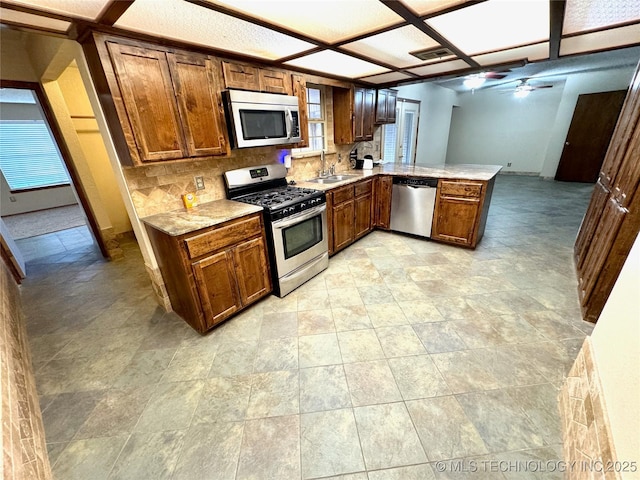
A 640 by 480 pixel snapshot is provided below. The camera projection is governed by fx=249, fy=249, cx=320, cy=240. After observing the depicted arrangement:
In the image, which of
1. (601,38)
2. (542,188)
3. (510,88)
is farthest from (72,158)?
(510,88)

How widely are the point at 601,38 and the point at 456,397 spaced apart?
119 inches

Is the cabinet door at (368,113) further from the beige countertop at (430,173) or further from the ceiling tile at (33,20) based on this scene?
the ceiling tile at (33,20)

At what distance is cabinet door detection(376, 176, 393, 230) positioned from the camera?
144 inches

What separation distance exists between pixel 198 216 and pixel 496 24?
8.55 ft

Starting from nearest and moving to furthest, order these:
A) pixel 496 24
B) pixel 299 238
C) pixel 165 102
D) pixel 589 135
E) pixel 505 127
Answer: pixel 496 24
pixel 165 102
pixel 299 238
pixel 589 135
pixel 505 127

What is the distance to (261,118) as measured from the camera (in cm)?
235

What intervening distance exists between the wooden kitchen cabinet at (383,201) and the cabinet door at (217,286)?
250cm

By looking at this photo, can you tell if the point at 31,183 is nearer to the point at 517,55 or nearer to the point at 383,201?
the point at 383,201

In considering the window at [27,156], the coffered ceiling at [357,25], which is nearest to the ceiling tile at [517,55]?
the coffered ceiling at [357,25]

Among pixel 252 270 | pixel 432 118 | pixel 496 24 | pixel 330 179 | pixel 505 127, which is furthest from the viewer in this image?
pixel 505 127

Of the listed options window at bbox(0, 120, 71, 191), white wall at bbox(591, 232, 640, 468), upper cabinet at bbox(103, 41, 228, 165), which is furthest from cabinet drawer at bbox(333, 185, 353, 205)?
window at bbox(0, 120, 71, 191)

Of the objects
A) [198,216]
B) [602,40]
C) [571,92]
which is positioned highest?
[571,92]

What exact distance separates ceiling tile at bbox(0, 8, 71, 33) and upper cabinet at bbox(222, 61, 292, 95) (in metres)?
0.97

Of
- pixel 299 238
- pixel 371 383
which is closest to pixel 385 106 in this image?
pixel 299 238
